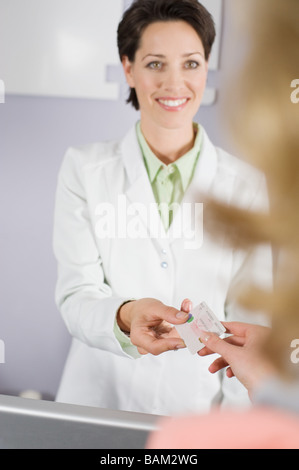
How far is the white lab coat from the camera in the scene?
1201 mm

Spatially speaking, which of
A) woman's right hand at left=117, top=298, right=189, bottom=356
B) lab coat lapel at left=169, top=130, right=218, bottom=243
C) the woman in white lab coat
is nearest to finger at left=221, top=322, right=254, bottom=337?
woman's right hand at left=117, top=298, right=189, bottom=356

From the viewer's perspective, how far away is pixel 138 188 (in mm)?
1326

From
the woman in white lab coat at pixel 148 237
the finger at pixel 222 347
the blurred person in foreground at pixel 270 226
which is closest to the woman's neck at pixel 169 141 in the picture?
the woman in white lab coat at pixel 148 237

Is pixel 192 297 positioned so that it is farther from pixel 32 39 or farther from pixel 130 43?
pixel 32 39

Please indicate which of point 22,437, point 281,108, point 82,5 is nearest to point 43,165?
point 82,5

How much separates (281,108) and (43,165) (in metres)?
1.53

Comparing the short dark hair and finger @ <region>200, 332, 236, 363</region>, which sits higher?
the short dark hair

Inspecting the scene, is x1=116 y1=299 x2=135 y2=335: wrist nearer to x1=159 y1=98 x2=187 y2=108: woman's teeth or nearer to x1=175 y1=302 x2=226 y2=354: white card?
x1=175 y1=302 x2=226 y2=354: white card

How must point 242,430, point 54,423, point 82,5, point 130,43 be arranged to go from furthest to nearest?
point 82,5 → point 130,43 → point 54,423 → point 242,430

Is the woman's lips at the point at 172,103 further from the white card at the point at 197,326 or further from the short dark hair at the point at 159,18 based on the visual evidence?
the white card at the point at 197,326

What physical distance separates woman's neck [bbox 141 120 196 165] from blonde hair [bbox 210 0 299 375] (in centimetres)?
119

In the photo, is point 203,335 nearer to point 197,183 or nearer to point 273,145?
point 197,183
